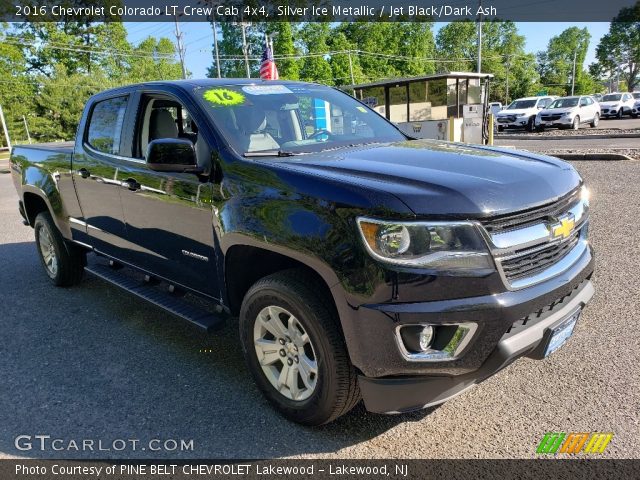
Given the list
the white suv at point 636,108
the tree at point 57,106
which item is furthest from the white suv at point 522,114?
the tree at point 57,106

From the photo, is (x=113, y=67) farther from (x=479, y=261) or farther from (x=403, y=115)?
(x=479, y=261)

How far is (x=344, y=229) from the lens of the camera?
85.2 inches

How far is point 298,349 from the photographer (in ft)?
8.42

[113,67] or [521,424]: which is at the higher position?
[113,67]

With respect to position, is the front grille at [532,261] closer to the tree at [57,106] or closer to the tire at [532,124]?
the tire at [532,124]

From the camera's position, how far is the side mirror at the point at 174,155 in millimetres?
2895

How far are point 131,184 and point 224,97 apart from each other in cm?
96

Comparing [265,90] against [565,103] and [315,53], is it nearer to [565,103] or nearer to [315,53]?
[565,103]

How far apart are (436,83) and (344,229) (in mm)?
16456

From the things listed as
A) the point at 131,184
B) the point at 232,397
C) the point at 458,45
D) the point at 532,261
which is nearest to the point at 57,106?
Result: the point at 131,184

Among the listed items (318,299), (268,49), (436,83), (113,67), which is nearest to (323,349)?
(318,299)

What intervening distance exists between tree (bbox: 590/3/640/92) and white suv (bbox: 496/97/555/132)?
50.3m

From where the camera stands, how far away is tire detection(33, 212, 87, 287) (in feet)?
16.3

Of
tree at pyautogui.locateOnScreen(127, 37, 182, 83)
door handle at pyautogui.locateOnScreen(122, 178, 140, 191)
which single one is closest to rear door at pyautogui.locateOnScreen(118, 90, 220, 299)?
door handle at pyautogui.locateOnScreen(122, 178, 140, 191)
